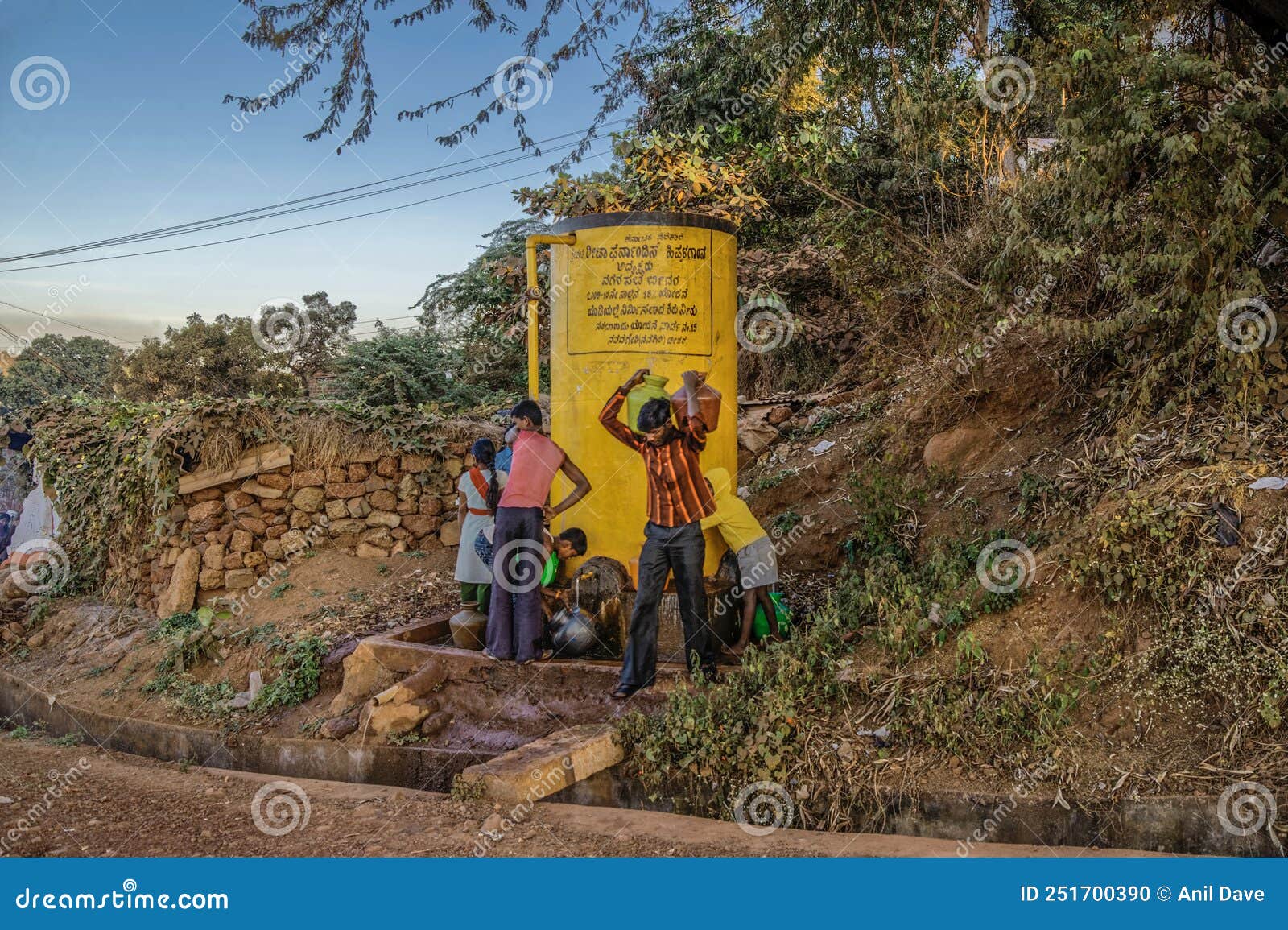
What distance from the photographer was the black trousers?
6273mm

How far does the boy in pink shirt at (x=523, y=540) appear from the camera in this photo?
6820 mm

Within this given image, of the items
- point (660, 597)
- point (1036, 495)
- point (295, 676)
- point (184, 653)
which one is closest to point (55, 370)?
point (184, 653)

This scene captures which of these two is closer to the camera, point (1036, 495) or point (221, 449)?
point (1036, 495)

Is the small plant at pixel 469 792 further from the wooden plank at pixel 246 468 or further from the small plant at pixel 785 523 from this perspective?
the wooden plank at pixel 246 468

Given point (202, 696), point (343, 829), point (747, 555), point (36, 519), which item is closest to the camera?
point (343, 829)

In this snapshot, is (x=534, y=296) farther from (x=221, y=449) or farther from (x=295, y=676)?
(x=221, y=449)

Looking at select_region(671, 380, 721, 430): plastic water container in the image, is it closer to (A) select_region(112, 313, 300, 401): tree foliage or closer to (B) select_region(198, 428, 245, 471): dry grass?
(B) select_region(198, 428, 245, 471): dry grass

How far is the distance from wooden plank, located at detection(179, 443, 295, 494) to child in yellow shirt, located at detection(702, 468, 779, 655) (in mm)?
4486

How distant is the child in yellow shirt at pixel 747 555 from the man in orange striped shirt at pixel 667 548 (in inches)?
14.7

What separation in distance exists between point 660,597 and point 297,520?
4483 millimetres

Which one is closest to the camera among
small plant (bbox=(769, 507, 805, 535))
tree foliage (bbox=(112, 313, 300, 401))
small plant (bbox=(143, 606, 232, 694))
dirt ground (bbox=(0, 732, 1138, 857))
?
dirt ground (bbox=(0, 732, 1138, 857))

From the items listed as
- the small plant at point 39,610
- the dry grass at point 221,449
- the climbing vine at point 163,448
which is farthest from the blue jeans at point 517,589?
the small plant at point 39,610

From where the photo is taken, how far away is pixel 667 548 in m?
6.31

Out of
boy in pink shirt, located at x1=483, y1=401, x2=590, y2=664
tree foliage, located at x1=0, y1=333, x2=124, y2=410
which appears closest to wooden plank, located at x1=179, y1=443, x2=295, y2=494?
boy in pink shirt, located at x1=483, y1=401, x2=590, y2=664
